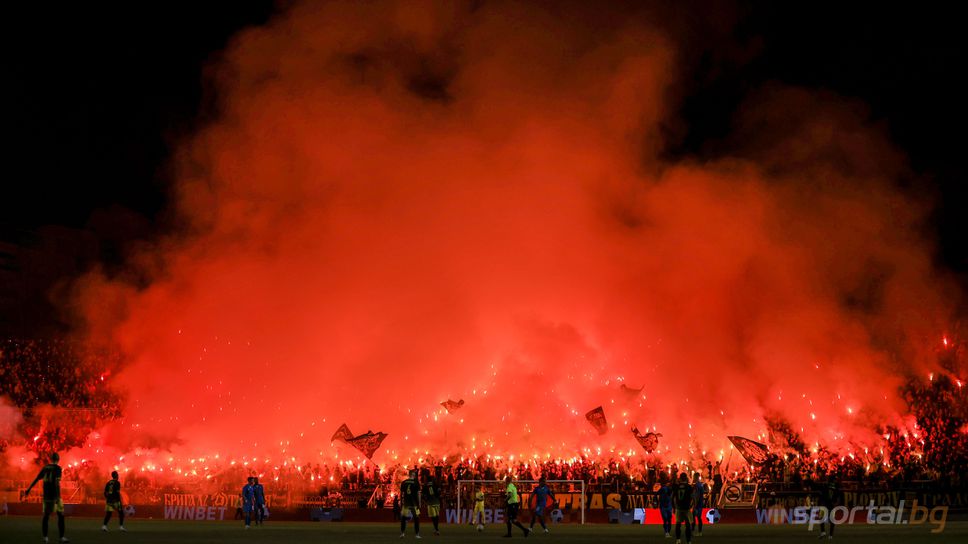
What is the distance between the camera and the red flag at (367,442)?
37625 millimetres

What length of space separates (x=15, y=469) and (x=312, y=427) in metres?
10.6

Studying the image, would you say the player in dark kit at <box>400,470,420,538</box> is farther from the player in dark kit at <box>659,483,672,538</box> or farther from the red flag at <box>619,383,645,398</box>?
the red flag at <box>619,383,645,398</box>

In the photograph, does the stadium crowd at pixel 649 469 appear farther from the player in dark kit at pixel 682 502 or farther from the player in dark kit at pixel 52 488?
the player in dark kit at pixel 52 488

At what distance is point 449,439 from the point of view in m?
37.9

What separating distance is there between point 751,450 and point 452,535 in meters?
15.2

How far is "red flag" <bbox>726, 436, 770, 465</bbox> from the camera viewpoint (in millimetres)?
35375

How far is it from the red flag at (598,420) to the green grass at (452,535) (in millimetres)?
10103

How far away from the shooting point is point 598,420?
38.2 metres

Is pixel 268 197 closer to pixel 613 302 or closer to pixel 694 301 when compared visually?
pixel 613 302

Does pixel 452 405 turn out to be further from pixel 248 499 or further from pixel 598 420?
pixel 248 499

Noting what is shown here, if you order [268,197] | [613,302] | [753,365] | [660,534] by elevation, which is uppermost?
[268,197]

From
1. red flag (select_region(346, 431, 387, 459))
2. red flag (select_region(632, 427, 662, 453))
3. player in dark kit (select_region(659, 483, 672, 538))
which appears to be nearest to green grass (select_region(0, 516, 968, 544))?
player in dark kit (select_region(659, 483, 672, 538))

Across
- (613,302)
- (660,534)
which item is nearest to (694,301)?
(613,302)

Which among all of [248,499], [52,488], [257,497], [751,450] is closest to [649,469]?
[751,450]
